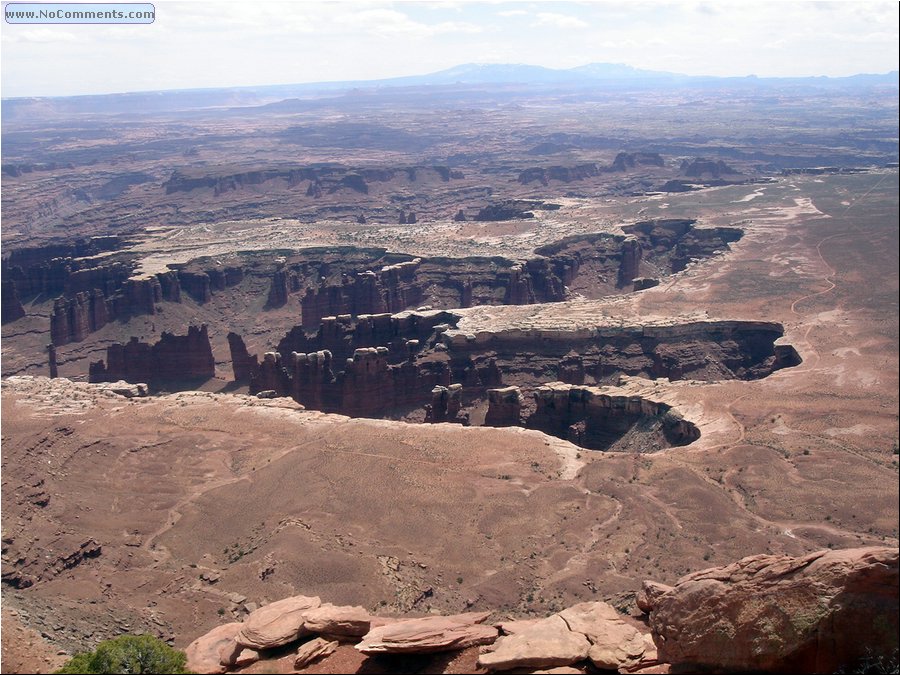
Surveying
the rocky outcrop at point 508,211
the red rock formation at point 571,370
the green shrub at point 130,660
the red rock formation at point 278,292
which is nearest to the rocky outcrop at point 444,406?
the red rock formation at point 571,370

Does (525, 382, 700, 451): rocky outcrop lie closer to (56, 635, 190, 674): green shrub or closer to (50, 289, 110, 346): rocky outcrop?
(56, 635, 190, 674): green shrub

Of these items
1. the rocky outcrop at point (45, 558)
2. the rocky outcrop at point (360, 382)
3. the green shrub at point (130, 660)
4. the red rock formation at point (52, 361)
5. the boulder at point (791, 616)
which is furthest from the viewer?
the red rock formation at point (52, 361)

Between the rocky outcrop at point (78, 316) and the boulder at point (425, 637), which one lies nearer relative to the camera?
the boulder at point (425, 637)

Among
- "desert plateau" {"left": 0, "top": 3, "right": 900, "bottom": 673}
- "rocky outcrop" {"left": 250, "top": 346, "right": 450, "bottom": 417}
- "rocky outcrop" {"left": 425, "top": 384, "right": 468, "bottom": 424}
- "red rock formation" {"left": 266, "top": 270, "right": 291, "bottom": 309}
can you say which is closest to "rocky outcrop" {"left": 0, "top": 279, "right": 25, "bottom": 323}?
"desert plateau" {"left": 0, "top": 3, "right": 900, "bottom": 673}

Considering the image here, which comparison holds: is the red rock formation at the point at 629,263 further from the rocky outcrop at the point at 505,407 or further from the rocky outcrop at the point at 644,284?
the rocky outcrop at the point at 505,407

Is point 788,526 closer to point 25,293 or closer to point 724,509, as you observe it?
point 724,509

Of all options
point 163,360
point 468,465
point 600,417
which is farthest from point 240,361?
point 468,465

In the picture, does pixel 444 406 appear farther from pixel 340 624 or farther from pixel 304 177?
pixel 304 177
